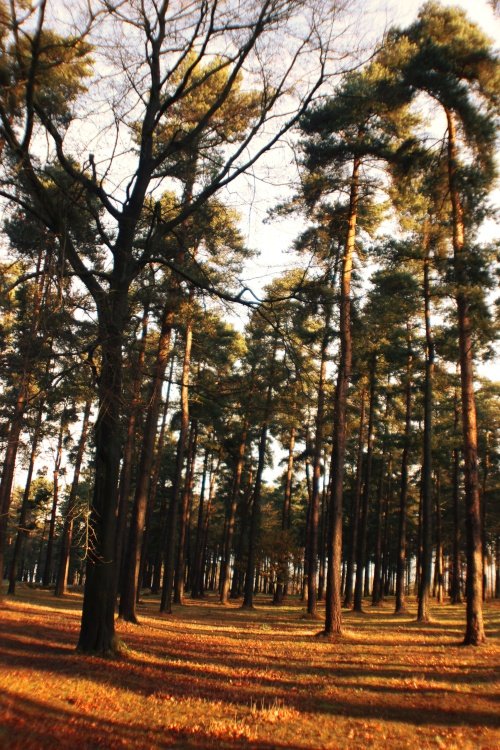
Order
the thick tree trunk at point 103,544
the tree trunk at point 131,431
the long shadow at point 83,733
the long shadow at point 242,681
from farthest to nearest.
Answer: the thick tree trunk at point 103,544, the tree trunk at point 131,431, the long shadow at point 242,681, the long shadow at point 83,733

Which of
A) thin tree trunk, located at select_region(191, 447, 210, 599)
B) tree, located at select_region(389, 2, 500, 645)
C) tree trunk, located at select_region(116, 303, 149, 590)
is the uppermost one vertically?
tree, located at select_region(389, 2, 500, 645)

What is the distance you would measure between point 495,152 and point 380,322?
25.5 feet

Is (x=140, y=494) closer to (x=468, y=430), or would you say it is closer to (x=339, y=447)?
(x=339, y=447)

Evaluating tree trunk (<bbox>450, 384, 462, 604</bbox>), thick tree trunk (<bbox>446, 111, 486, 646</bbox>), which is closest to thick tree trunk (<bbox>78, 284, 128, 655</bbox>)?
thick tree trunk (<bbox>446, 111, 486, 646</bbox>)

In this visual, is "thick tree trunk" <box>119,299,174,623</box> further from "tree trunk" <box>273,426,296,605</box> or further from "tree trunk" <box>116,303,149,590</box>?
"tree trunk" <box>273,426,296,605</box>

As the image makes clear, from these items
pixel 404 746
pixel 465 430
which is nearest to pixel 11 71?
pixel 404 746

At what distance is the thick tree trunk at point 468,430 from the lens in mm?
14188

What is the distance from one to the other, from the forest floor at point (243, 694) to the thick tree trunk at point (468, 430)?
33.5 inches

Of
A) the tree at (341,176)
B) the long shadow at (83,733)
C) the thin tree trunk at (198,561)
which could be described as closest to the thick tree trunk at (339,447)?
the tree at (341,176)

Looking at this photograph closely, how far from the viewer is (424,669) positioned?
10.5 m

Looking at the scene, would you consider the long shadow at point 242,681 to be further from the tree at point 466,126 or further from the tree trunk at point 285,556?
the tree trunk at point 285,556

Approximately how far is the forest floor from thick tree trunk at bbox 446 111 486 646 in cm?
85

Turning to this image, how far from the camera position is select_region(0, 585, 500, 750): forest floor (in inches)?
228

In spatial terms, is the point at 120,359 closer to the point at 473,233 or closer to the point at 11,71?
the point at 11,71
